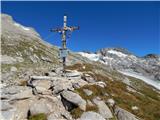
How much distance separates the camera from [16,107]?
98.3 feet

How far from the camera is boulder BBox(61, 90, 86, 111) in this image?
101ft

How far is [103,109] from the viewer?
31766 millimetres

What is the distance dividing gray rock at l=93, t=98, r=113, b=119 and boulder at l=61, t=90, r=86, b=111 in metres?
2.00

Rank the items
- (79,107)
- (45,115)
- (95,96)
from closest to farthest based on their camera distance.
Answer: (45,115), (79,107), (95,96)

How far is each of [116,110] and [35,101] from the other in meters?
9.15

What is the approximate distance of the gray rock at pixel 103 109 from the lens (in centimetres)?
3109

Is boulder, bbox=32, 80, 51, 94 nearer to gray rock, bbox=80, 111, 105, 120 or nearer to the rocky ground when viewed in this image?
the rocky ground

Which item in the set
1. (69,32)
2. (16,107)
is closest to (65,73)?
(69,32)

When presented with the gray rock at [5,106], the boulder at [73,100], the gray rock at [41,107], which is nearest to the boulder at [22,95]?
the gray rock at [5,106]

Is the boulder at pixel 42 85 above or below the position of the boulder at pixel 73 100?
above

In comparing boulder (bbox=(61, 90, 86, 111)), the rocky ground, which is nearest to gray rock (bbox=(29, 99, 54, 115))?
the rocky ground

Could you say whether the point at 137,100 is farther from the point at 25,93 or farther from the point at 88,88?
the point at 25,93

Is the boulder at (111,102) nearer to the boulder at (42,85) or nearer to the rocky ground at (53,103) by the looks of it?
the rocky ground at (53,103)

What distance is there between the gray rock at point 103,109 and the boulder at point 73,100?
200 centimetres
